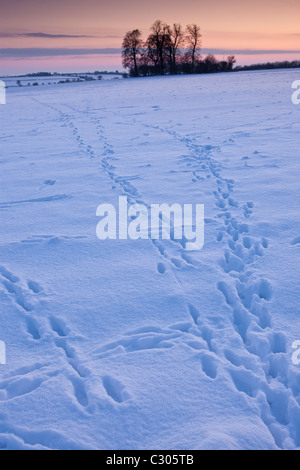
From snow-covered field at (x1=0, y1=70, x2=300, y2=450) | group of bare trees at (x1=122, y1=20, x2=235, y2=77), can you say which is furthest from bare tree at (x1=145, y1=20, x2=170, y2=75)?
snow-covered field at (x1=0, y1=70, x2=300, y2=450)

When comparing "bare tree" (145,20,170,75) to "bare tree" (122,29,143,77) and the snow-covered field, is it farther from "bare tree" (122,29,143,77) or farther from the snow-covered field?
the snow-covered field

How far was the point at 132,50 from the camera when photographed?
189ft

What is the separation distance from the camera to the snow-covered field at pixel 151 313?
2.62 m

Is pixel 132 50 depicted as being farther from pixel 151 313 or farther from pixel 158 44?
pixel 151 313

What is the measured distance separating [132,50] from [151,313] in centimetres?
6218

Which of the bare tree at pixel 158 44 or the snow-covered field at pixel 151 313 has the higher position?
the bare tree at pixel 158 44

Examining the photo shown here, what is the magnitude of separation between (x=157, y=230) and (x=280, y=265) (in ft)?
5.91

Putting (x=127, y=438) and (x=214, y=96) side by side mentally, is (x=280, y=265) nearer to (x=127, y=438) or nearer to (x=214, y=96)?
(x=127, y=438)

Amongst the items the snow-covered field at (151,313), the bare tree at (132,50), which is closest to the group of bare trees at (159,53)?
the bare tree at (132,50)

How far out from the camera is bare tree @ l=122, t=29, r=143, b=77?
56688mm

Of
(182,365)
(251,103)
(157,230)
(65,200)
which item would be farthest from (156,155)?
(251,103)

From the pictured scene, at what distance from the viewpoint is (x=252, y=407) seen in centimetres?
269

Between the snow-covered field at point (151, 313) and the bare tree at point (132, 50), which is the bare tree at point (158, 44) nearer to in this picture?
the bare tree at point (132, 50)

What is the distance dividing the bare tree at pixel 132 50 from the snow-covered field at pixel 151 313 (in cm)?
5658
